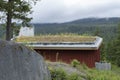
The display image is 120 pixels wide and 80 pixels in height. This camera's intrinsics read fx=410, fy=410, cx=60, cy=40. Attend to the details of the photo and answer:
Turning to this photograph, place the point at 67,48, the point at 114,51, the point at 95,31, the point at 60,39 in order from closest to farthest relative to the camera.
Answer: the point at 67,48, the point at 60,39, the point at 114,51, the point at 95,31

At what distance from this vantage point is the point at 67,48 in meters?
21.3

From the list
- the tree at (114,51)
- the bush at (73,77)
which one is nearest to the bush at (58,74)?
the bush at (73,77)

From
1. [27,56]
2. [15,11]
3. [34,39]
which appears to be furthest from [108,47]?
[27,56]

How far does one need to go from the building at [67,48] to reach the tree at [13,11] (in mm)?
5901

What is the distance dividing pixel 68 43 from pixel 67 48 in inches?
10.4

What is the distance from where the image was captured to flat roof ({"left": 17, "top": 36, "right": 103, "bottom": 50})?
20891mm

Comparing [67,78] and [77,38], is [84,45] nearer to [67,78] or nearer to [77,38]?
[77,38]

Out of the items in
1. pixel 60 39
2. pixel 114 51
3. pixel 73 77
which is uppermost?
pixel 73 77

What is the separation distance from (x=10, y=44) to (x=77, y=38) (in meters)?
12.5

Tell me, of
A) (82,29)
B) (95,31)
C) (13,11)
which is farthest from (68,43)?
(82,29)

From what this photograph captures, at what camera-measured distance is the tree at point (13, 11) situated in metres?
14.5

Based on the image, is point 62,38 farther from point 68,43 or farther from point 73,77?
point 73,77

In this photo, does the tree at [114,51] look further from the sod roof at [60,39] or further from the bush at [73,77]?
the bush at [73,77]

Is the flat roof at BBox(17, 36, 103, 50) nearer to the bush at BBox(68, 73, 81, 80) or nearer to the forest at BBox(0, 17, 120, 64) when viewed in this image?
the forest at BBox(0, 17, 120, 64)
